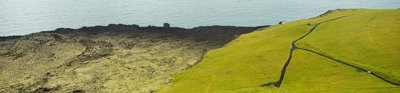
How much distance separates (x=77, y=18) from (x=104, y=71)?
7318 cm

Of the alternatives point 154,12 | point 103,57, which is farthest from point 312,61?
point 154,12

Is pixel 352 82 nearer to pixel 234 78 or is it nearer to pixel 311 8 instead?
pixel 234 78

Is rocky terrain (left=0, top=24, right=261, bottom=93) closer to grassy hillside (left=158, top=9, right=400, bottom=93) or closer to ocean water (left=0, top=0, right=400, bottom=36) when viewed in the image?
grassy hillside (left=158, top=9, right=400, bottom=93)

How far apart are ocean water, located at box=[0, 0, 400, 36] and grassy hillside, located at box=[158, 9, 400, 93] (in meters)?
41.7

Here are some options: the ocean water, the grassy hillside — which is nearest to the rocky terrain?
the grassy hillside

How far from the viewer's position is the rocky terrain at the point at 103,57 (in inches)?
2574

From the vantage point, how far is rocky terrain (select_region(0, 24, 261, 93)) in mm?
65375

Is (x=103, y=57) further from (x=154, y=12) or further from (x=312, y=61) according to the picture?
(x=154, y=12)

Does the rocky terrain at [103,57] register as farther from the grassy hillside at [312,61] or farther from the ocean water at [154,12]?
the ocean water at [154,12]

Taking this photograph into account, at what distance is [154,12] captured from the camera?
15088cm

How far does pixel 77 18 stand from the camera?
13938 centimetres

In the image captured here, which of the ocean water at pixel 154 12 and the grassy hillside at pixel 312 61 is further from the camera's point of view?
the ocean water at pixel 154 12

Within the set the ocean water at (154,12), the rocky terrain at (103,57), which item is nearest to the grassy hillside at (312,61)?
the rocky terrain at (103,57)

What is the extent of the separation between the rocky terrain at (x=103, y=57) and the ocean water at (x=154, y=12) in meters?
26.3
